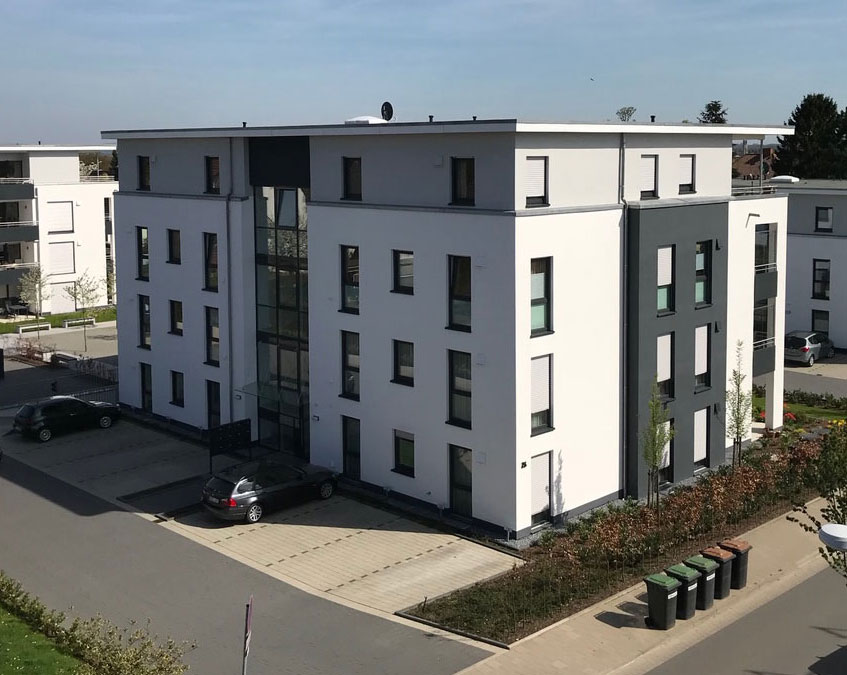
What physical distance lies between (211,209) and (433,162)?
8830 millimetres

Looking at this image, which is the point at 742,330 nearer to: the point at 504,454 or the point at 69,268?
the point at 504,454

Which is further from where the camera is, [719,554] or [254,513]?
[254,513]

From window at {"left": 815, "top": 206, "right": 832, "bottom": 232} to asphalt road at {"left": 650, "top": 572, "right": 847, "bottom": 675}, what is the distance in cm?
2777

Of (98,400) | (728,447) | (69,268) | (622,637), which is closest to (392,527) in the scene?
(622,637)

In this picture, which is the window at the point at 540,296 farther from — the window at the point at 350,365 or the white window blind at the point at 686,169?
the white window blind at the point at 686,169

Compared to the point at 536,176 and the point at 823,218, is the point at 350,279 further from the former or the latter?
the point at 823,218

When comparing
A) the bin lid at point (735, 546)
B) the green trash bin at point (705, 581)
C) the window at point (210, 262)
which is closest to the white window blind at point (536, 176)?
the bin lid at point (735, 546)

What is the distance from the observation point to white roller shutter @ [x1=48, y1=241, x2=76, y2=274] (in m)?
57.1

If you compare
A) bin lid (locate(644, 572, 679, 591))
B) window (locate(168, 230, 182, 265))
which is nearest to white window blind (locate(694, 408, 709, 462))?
bin lid (locate(644, 572, 679, 591))

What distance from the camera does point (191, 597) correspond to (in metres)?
20.4

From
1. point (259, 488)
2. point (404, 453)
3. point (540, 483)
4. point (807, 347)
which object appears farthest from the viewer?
point (807, 347)

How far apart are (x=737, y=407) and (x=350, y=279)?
403 inches

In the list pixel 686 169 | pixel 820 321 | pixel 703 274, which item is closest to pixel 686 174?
pixel 686 169

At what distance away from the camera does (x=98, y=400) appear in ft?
119
